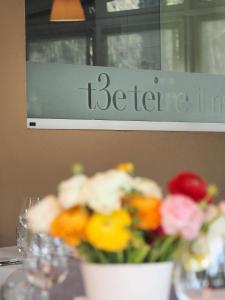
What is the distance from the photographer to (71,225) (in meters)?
1.35

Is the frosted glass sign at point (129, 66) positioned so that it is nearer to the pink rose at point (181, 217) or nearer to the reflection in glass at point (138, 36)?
the reflection in glass at point (138, 36)

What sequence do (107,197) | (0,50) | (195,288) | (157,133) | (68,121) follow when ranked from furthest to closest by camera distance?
(157,133)
(68,121)
(0,50)
(195,288)
(107,197)

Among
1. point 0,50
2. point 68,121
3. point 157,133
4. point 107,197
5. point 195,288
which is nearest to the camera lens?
point 107,197

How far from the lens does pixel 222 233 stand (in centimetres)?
142

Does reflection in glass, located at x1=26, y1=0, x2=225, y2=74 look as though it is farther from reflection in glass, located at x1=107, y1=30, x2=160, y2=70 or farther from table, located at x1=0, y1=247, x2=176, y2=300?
table, located at x1=0, y1=247, x2=176, y2=300

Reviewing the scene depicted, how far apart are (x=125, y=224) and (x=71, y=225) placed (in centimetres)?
10

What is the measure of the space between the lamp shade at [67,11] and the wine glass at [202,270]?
269 cm

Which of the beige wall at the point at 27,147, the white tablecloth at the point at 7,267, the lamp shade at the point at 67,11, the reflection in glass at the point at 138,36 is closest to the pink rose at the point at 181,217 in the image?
the white tablecloth at the point at 7,267

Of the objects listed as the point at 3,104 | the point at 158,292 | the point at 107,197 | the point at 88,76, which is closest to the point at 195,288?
the point at 158,292

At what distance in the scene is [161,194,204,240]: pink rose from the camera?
1336 mm

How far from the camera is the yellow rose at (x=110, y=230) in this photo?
133cm

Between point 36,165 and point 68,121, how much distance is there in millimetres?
302

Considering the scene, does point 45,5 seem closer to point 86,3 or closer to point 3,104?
point 86,3

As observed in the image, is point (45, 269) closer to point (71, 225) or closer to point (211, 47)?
point (71, 225)
